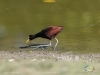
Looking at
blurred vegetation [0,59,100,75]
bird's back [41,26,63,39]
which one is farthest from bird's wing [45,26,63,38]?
blurred vegetation [0,59,100,75]

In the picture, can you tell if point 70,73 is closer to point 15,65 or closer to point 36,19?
point 15,65

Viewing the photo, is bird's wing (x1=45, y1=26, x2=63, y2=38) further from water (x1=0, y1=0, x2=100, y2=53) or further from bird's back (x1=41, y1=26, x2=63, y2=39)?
water (x1=0, y1=0, x2=100, y2=53)

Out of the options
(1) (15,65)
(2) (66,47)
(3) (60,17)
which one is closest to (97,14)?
(3) (60,17)

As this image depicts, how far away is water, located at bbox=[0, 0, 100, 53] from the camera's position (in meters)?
6.44

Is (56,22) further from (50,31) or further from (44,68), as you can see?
(44,68)

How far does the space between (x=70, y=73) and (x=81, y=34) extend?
1951 mm

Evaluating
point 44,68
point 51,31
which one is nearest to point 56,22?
point 51,31

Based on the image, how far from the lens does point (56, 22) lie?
7625 millimetres

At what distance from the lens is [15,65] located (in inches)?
214

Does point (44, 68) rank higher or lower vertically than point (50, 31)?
lower

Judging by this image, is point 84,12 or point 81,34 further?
point 84,12

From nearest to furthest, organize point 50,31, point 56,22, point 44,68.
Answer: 1. point 44,68
2. point 50,31
3. point 56,22

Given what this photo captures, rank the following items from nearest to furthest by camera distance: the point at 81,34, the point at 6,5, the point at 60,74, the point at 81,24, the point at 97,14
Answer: the point at 60,74, the point at 81,34, the point at 81,24, the point at 97,14, the point at 6,5

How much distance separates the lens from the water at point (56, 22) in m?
6.44
